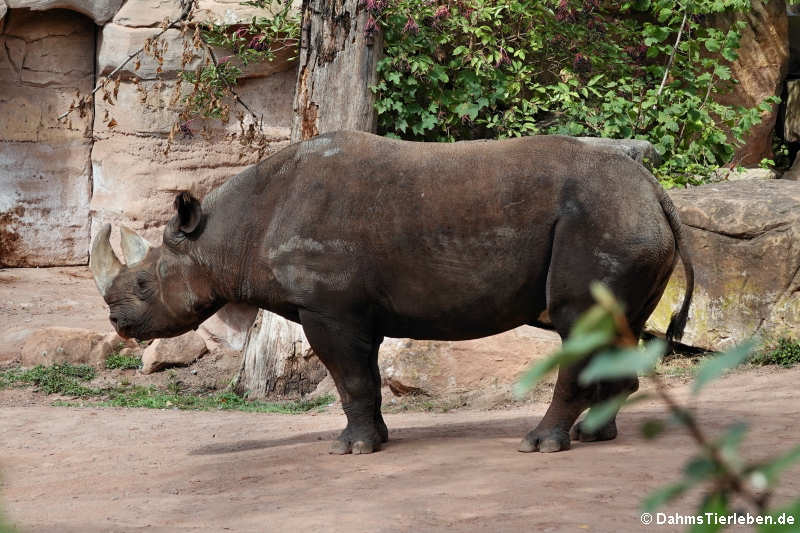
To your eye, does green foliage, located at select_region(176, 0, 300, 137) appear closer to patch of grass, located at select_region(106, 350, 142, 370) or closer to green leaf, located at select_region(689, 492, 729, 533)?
patch of grass, located at select_region(106, 350, 142, 370)

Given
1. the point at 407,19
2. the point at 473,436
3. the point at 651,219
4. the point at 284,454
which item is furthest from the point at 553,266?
the point at 407,19

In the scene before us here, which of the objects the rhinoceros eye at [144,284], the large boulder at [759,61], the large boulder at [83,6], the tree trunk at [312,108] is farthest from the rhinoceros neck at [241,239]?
the large boulder at [759,61]

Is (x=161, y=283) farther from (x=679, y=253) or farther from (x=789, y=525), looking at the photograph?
(x=789, y=525)

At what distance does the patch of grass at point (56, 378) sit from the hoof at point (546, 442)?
489cm

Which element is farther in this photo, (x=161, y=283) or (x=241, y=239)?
(x=161, y=283)

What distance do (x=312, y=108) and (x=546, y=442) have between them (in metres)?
4.69

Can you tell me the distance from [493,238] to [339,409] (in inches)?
124

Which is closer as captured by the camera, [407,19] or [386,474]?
[386,474]

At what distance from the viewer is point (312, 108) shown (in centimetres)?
896

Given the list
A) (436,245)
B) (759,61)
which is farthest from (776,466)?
(759,61)

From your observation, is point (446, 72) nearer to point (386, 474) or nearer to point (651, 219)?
point (651, 219)

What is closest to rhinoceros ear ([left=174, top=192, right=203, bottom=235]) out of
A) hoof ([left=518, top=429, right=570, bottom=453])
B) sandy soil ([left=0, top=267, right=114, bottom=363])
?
hoof ([left=518, top=429, right=570, bottom=453])

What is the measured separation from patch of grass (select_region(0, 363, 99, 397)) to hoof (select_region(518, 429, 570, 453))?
4890mm

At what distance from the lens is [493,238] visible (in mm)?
5312
